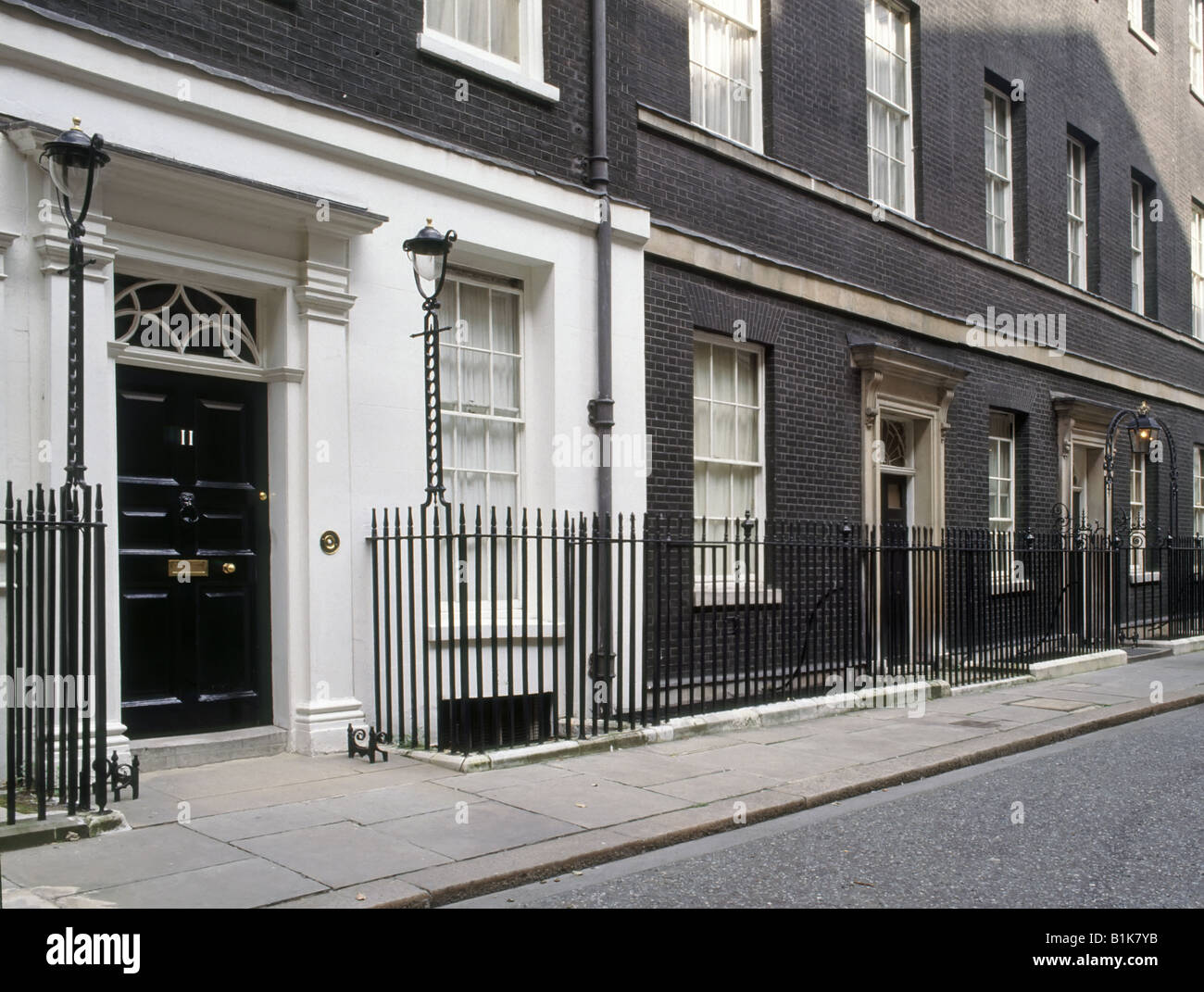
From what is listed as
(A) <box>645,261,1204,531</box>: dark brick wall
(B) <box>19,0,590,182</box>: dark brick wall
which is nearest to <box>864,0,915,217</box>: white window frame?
(A) <box>645,261,1204,531</box>: dark brick wall

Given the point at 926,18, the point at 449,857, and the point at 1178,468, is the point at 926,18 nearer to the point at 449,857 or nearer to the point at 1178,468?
the point at 1178,468

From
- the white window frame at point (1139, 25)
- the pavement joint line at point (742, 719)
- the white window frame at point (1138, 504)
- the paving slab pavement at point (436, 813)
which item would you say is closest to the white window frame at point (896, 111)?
the pavement joint line at point (742, 719)

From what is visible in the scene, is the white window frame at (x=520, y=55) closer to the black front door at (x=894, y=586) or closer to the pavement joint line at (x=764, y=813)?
the black front door at (x=894, y=586)

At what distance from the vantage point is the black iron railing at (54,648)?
5.27 meters

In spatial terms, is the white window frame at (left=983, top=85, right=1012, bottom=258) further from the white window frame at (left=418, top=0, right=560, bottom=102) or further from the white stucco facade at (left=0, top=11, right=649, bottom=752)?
the white stucco facade at (left=0, top=11, right=649, bottom=752)

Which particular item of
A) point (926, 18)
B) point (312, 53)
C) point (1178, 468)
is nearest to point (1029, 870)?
point (312, 53)

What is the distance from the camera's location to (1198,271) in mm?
21406

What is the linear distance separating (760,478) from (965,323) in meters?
4.64

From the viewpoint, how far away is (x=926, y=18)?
13250 mm

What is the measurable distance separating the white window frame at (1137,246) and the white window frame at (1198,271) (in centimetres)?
249

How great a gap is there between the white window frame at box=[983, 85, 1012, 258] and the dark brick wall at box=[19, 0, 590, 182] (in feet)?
25.4

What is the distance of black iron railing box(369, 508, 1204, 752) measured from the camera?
7.39 meters

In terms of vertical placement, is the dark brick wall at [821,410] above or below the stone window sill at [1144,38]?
below

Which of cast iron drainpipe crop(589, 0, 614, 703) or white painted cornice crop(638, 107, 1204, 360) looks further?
white painted cornice crop(638, 107, 1204, 360)
